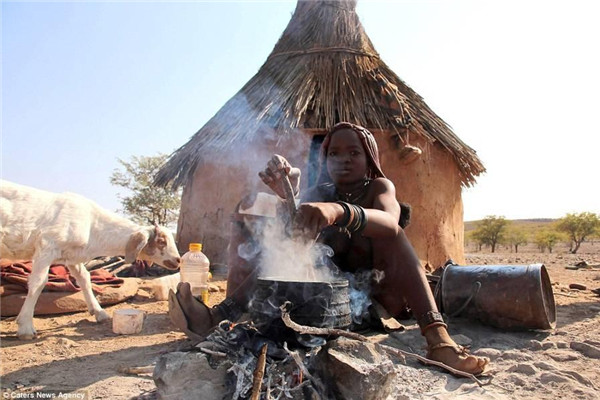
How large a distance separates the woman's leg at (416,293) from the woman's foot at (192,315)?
100 centimetres

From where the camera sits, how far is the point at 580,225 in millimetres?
25375

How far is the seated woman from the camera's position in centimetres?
198

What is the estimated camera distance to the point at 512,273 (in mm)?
2990

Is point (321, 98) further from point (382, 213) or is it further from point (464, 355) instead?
point (464, 355)

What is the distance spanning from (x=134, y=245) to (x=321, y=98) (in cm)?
384

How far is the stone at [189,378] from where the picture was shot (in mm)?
1535

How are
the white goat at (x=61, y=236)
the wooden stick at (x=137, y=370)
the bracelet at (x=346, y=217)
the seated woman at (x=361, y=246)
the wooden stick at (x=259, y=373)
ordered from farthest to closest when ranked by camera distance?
the white goat at (x=61, y=236)
the wooden stick at (x=137, y=370)
the seated woman at (x=361, y=246)
the bracelet at (x=346, y=217)
the wooden stick at (x=259, y=373)

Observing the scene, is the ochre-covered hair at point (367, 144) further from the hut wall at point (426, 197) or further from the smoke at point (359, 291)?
the hut wall at point (426, 197)

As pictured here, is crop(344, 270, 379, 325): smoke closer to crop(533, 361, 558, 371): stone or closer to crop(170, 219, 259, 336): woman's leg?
crop(170, 219, 259, 336): woman's leg

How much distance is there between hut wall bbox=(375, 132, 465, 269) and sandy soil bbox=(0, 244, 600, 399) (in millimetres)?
2578

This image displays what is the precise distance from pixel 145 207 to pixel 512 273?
17.5 m

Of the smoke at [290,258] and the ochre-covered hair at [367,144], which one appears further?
the ochre-covered hair at [367,144]

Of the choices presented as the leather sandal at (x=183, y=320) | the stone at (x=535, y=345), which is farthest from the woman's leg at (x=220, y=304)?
the stone at (x=535, y=345)

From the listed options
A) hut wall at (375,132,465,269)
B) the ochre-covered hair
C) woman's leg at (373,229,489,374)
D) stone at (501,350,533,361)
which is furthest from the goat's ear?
hut wall at (375,132,465,269)
